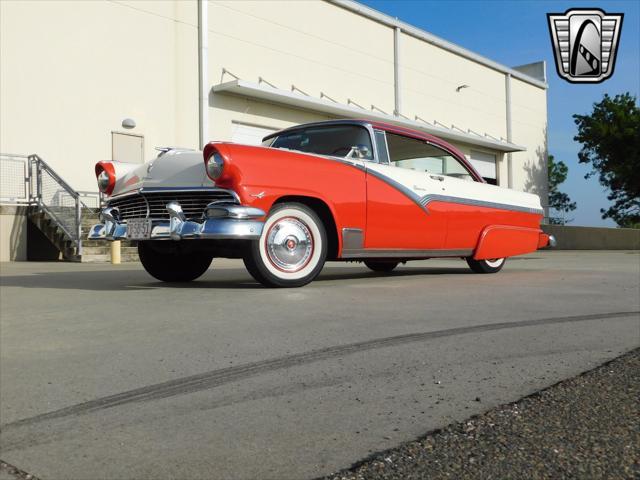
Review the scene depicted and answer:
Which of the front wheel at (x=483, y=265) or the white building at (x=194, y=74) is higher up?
the white building at (x=194, y=74)

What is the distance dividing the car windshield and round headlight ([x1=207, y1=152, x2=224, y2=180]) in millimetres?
1403

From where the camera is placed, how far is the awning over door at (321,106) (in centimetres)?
1670

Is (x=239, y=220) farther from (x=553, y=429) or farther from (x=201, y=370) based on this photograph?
(x=553, y=429)

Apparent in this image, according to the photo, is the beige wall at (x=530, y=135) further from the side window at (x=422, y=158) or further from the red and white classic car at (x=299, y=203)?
the red and white classic car at (x=299, y=203)

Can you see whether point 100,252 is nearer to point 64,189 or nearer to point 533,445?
point 64,189

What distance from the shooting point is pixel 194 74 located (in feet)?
53.8

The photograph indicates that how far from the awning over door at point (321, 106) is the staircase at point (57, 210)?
542cm

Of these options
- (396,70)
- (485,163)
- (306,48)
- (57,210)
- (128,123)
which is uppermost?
(396,70)

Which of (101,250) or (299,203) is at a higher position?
(299,203)

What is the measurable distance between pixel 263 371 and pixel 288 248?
2621 mm

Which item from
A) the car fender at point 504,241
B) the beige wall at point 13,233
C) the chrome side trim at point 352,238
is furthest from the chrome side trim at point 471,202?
the beige wall at point 13,233

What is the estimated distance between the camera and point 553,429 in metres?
1.67

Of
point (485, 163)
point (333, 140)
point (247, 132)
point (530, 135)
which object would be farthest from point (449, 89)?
point (333, 140)
